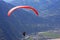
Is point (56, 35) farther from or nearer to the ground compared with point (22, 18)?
nearer to the ground

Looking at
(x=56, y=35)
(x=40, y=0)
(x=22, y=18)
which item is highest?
(x=40, y=0)

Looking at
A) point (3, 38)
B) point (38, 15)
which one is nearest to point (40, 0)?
point (38, 15)

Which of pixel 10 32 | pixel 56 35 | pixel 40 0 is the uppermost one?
pixel 40 0

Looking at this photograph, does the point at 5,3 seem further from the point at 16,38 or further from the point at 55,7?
the point at 55,7

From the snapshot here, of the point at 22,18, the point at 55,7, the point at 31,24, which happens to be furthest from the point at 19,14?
the point at 55,7

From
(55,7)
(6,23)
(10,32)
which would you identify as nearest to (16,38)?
(10,32)

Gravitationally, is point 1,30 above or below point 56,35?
above

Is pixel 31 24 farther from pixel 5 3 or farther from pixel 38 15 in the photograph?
pixel 5 3
